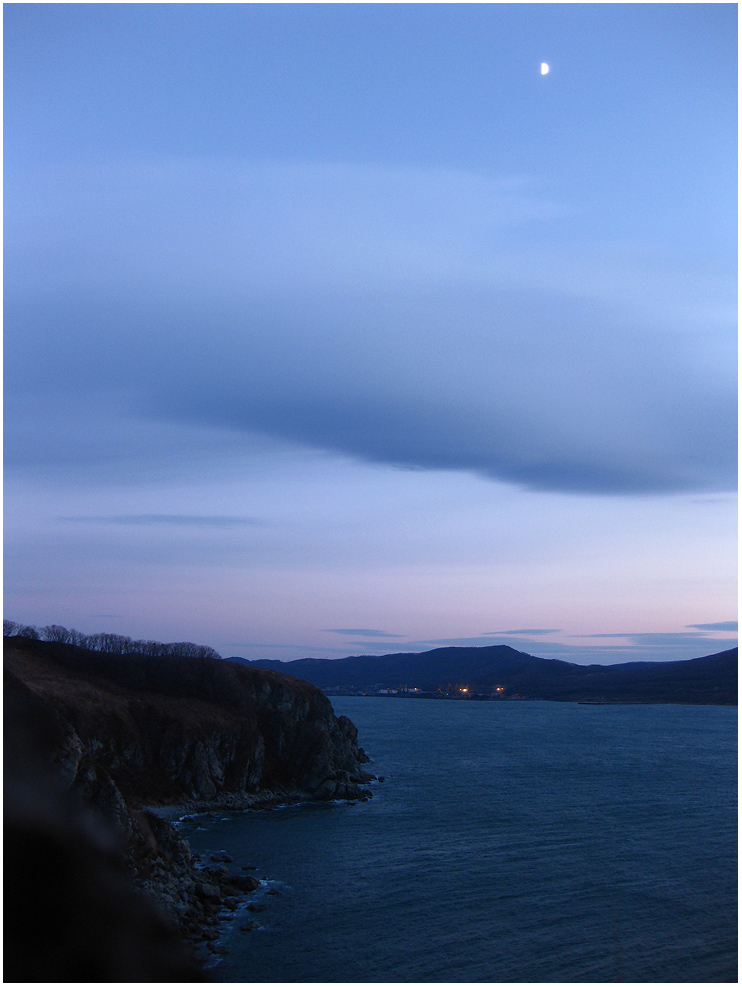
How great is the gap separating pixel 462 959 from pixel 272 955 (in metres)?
7.19

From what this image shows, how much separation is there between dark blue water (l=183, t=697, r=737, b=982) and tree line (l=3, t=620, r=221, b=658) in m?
28.0

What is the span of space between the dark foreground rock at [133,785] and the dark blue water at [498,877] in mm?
3335

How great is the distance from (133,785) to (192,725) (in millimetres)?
8144

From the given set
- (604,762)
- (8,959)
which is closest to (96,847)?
(8,959)

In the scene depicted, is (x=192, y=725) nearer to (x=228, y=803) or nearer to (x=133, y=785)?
(x=228, y=803)

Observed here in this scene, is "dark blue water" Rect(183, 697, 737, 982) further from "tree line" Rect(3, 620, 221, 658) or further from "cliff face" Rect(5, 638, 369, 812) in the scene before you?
"tree line" Rect(3, 620, 221, 658)

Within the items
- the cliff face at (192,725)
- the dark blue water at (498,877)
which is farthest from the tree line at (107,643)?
the dark blue water at (498,877)

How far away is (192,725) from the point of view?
182ft

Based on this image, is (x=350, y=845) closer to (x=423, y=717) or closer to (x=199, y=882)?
(x=199, y=882)

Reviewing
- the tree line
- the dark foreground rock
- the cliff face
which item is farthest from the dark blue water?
the tree line

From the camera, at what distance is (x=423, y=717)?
155m

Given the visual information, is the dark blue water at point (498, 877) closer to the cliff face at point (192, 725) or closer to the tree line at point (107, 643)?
the cliff face at point (192, 725)

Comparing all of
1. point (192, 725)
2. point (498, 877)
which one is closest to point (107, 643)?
point (192, 725)

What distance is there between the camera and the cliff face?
49438 millimetres
